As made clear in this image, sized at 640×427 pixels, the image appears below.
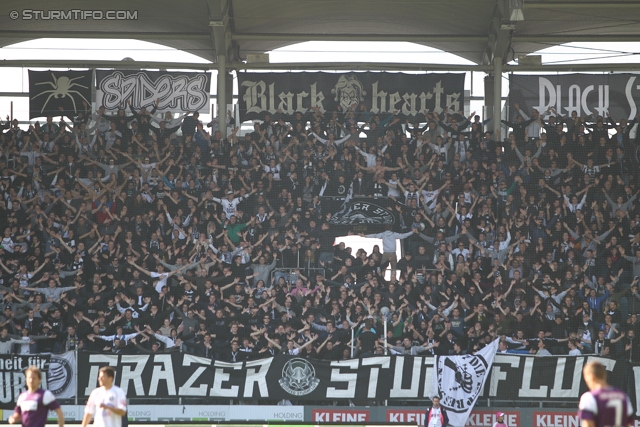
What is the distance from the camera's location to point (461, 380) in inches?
710

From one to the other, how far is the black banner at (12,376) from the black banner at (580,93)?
46.4ft

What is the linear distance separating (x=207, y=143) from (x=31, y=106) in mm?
5164

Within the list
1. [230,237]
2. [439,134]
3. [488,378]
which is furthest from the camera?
[439,134]

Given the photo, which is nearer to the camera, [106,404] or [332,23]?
[106,404]

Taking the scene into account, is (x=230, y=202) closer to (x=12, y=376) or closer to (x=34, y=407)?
(x=12, y=376)

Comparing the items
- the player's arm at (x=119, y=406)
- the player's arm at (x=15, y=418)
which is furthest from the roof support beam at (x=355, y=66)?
the player's arm at (x=15, y=418)

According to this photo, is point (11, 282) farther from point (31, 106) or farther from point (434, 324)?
point (434, 324)

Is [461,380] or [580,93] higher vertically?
[580,93]

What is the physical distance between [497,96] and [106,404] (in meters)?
16.4

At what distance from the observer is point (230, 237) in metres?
21.6

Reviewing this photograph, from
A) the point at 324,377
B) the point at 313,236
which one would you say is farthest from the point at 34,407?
the point at 313,236

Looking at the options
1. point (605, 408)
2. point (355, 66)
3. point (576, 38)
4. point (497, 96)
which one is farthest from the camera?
point (355, 66)

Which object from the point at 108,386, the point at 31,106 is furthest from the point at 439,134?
the point at 108,386

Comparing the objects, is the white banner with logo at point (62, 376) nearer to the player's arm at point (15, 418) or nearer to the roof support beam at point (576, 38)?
the player's arm at point (15, 418)
